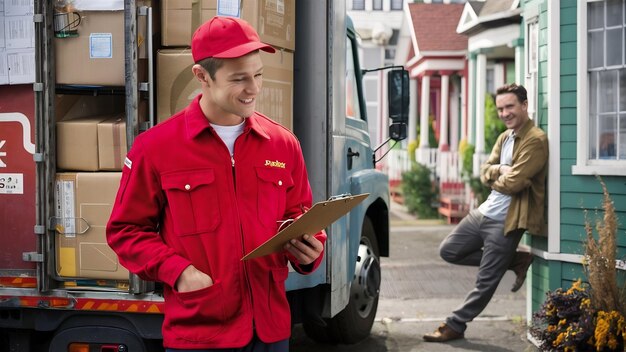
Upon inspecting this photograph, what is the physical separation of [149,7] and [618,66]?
370cm

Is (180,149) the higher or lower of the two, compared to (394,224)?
higher

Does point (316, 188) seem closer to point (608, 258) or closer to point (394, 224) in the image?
point (608, 258)

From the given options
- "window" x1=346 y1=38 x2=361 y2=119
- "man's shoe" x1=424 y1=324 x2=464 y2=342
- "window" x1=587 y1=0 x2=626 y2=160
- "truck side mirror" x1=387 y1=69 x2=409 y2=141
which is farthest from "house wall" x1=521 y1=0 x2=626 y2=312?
"window" x1=346 y1=38 x2=361 y2=119

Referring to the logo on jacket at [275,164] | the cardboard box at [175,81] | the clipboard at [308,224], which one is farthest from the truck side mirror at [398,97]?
the clipboard at [308,224]

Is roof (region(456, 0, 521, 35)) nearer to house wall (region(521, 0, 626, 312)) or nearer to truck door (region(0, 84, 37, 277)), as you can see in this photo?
house wall (region(521, 0, 626, 312))

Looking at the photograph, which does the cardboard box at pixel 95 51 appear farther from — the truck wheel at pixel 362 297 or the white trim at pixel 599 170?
the white trim at pixel 599 170

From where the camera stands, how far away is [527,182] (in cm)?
709

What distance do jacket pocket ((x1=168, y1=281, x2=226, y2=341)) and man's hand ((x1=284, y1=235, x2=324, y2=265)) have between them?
0.27 m

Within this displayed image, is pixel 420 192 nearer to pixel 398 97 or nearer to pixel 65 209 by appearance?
pixel 398 97

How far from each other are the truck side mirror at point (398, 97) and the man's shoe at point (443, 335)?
163 cm

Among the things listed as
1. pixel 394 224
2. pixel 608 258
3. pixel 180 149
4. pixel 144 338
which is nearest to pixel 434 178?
pixel 394 224

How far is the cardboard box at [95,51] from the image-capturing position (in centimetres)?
489

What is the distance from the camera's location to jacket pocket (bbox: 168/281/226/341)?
315cm

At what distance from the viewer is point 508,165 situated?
7406 millimetres
